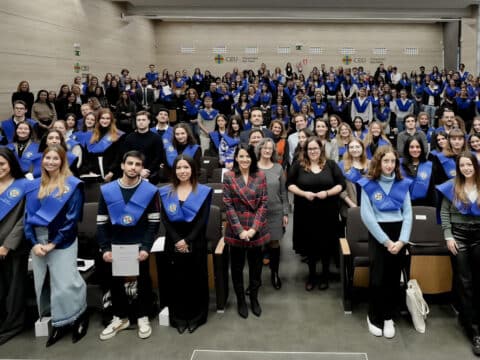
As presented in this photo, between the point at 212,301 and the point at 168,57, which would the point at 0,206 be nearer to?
the point at 212,301

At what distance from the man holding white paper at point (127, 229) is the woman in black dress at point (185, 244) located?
153 millimetres

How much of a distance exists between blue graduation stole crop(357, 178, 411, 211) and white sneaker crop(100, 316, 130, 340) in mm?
2320

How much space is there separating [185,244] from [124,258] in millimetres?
497

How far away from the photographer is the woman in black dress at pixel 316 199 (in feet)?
13.6

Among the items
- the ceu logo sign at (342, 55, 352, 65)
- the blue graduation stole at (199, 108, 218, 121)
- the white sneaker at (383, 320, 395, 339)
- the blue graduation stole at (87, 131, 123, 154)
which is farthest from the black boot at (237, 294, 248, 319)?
the ceu logo sign at (342, 55, 352, 65)

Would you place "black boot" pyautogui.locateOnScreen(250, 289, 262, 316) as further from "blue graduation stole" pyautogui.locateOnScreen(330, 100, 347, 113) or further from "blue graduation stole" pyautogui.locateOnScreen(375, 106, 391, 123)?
"blue graduation stole" pyautogui.locateOnScreen(375, 106, 391, 123)

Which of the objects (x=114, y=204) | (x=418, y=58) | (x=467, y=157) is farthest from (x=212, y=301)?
→ (x=418, y=58)

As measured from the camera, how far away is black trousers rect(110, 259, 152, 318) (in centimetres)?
356

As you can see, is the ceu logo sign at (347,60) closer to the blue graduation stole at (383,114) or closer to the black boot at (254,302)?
the blue graduation stole at (383,114)

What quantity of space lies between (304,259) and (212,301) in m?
1.33

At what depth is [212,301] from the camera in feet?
13.5

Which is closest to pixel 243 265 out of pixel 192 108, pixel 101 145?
pixel 101 145

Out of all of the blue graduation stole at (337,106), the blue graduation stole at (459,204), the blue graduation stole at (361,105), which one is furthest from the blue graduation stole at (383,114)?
the blue graduation stole at (459,204)

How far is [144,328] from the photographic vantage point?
11.7ft
